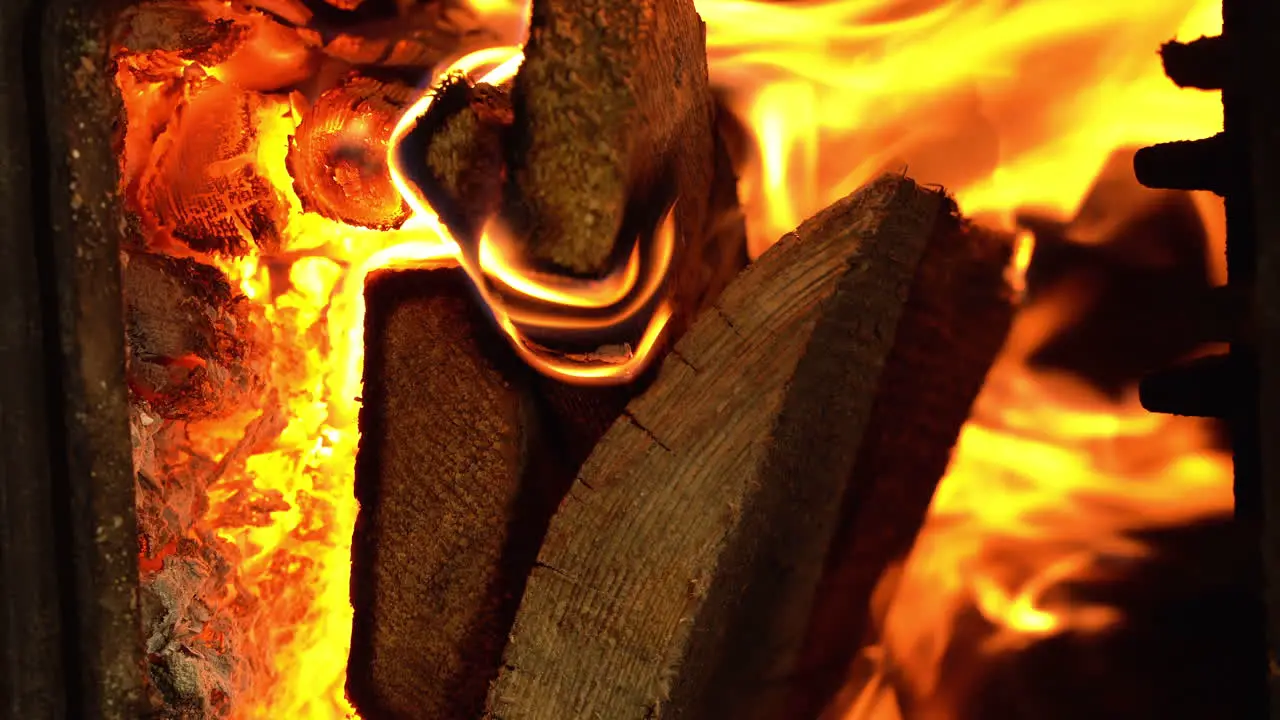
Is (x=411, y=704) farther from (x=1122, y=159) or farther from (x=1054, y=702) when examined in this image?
(x=1122, y=159)

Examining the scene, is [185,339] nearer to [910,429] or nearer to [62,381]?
[62,381]

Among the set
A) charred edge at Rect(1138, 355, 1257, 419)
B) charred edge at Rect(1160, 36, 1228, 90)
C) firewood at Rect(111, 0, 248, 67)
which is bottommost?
charred edge at Rect(1138, 355, 1257, 419)

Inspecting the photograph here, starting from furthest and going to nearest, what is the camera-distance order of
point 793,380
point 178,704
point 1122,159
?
1. point 178,704
2. point 1122,159
3. point 793,380

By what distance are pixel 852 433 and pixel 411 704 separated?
0.71m

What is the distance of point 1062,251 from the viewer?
123 centimetres

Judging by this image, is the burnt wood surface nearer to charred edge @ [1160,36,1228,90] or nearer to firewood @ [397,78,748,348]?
firewood @ [397,78,748,348]

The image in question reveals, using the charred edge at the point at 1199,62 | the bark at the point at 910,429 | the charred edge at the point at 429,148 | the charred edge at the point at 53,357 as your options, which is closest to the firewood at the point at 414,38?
the charred edge at the point at 429,148

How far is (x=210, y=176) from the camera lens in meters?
1.34

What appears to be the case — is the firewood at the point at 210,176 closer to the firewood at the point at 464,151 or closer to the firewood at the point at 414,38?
the firewood at the point at 414,38

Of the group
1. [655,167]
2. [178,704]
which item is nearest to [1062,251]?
[655,167]

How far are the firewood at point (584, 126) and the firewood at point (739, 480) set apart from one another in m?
0.17

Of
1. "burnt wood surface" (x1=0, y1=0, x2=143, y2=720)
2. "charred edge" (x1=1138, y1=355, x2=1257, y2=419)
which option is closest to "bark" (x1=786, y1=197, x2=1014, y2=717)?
"charred edge" (x1=1138, y1=355, x2=1257, y2=419)

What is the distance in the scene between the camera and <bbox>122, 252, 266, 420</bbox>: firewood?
1.29 metres

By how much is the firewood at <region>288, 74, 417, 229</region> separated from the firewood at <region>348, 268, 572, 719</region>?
109 millimetres
